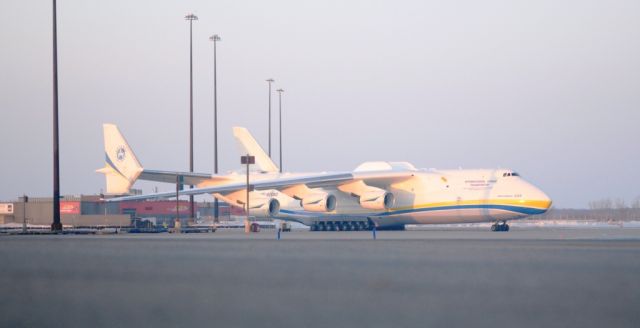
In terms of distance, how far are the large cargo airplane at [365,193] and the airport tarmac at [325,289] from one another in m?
24.8

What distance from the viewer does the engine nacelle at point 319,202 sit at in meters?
50.9

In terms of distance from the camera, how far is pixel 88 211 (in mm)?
75250

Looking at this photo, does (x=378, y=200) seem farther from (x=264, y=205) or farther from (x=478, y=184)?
(x=264, y=205)

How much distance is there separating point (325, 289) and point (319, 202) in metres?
38.1

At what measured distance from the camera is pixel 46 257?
20625mm

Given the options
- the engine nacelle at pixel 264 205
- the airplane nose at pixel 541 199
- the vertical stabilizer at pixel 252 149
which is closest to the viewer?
the airplane nose at pixel 541 199

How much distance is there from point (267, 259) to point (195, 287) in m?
6.09

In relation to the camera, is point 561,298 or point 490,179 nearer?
point 561,298

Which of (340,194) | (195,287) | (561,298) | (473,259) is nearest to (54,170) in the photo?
(340,194)

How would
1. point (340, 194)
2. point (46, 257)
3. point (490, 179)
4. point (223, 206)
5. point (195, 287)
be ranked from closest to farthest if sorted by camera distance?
point (195, 287), point (46, 257), point (490, 179), point (340, 194), point (223, 206)

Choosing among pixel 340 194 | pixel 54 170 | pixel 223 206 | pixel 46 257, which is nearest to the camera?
pixel 46 257

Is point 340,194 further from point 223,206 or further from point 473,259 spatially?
point 223,206

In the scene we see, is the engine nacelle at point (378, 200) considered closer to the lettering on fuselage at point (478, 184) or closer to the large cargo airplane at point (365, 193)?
the large cargo airplane at point (365, 193)

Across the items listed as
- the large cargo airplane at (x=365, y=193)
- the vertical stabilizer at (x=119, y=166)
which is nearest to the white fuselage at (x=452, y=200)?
the large cargo airplane at (x=365, y=193)
